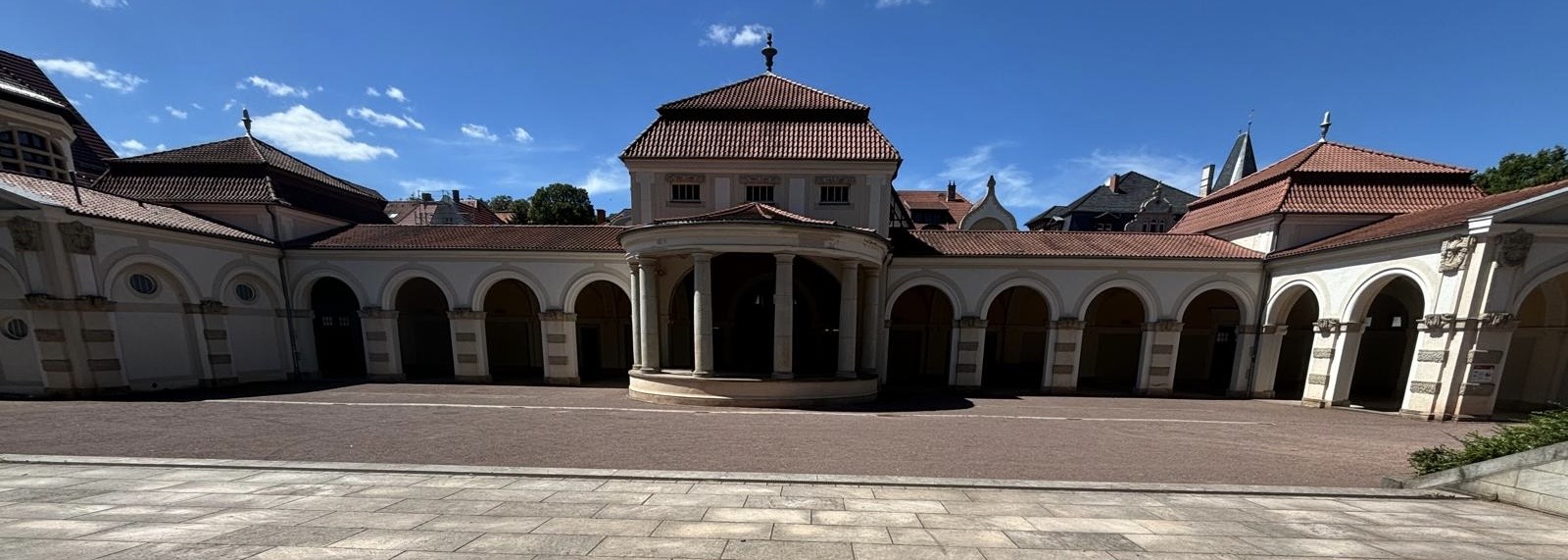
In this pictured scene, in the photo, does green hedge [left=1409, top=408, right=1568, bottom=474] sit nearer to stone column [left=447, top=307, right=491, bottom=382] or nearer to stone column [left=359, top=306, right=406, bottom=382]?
stone column [left=447, top=307, right=491, bottom=382]

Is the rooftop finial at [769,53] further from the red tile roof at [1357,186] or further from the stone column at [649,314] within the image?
the red tile roof at [1357,186]

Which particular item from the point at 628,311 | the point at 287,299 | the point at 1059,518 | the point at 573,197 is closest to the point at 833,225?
the point at 1059,518

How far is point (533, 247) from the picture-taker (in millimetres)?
17594

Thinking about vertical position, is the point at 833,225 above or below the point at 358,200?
below

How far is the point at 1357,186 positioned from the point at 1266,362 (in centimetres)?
768

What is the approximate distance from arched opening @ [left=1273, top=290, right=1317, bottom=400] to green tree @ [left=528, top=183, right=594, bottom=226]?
49578 millimetres

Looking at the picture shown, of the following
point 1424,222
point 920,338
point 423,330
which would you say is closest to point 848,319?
point 920,338

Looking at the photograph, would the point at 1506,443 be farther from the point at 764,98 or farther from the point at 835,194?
the point at 764,98

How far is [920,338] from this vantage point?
72.0 feet

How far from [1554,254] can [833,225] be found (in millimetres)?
18662

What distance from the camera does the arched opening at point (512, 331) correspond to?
22.3 metres

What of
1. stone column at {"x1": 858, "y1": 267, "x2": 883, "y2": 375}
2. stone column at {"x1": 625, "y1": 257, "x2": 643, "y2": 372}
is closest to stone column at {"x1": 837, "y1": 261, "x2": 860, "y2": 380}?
stone column at {"x1": 858, "y1": 267, "x2": 883, "y2": 375}

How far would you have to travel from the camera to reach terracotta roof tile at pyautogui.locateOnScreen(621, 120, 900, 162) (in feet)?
55.2

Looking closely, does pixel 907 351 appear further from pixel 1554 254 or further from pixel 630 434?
pixel 1554 254
